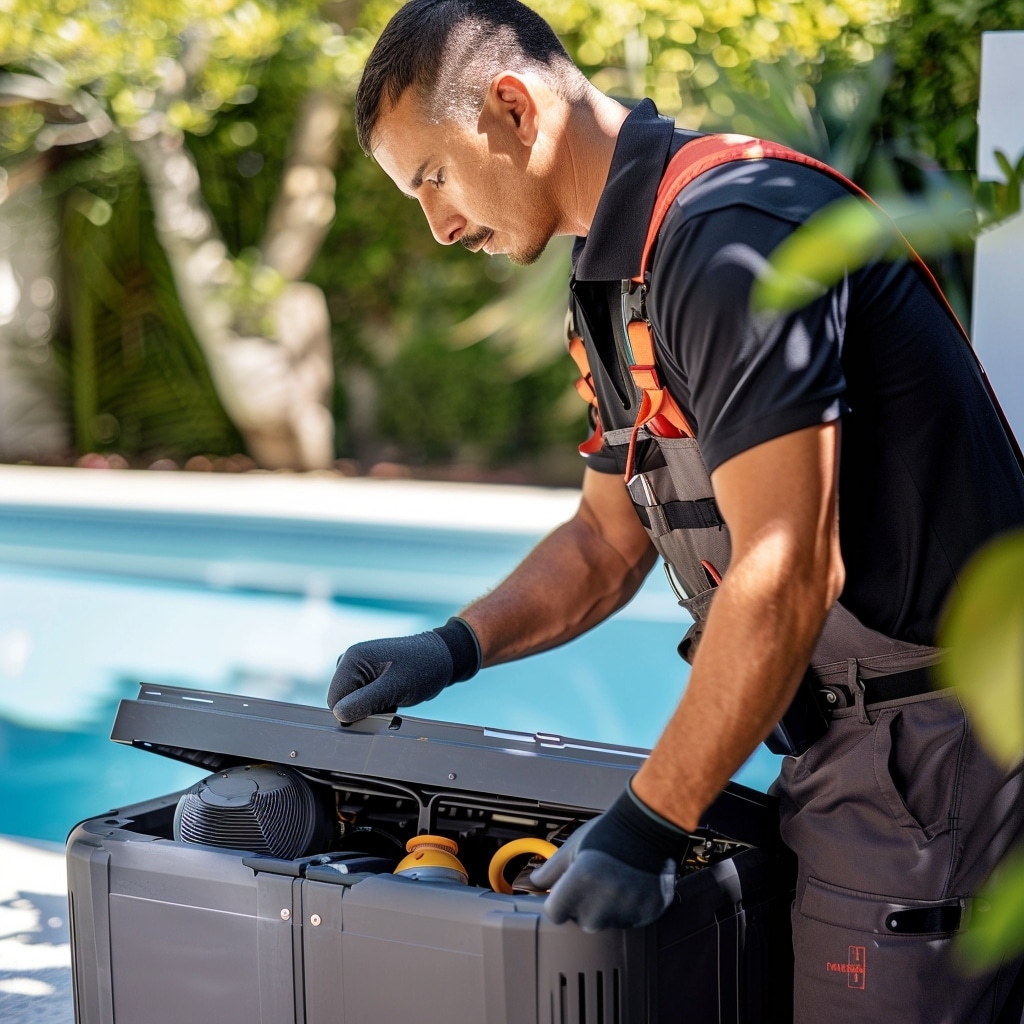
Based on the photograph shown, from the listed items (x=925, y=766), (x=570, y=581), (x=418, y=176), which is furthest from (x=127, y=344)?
(x=925, y=766)

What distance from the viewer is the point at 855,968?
1.25 metres

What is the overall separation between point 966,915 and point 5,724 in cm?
484

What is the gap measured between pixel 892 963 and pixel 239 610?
651 cm

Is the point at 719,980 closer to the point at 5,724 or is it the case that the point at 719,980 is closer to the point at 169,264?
the point at 5,724

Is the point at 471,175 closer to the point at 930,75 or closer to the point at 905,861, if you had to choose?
the point at 905,861

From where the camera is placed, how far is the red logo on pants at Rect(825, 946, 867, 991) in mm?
1247

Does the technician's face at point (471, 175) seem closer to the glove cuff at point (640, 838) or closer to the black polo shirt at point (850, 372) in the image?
the black polo shirt at point (850, 372)

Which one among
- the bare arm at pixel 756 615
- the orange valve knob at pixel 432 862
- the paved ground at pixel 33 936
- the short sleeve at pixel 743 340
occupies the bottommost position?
the paved ground at pixel 33 936

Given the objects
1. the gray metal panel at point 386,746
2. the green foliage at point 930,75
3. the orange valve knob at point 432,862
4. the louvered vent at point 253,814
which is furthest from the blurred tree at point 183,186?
the orange valve knob at point 432,862

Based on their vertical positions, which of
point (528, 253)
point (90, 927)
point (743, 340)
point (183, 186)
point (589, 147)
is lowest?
point (90, 927)

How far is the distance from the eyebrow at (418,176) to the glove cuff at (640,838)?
2.41 ft

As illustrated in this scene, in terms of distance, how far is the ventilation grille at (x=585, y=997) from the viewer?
1.13 meters

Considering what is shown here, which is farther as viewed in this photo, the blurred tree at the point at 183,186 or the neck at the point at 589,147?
the blurred tree at the point at 183,186

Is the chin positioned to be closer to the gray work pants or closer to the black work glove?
the black work glove
